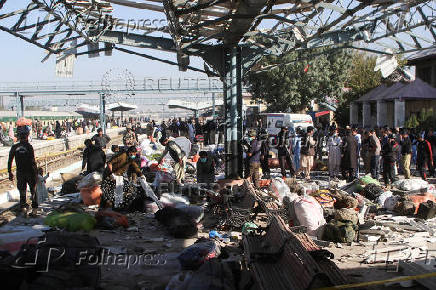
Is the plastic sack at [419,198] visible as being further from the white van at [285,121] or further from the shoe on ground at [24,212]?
the white van at [285,121]

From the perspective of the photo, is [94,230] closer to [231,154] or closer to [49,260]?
[49,260]

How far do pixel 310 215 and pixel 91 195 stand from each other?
4.95 m

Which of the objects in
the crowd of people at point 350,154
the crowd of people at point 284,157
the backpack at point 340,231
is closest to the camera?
the backpack at point 340,231

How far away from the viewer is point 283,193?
1007cm

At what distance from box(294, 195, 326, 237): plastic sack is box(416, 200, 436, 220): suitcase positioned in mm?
2431

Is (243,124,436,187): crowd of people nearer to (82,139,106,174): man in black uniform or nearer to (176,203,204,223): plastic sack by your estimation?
(176,203,204,223): plastic sack

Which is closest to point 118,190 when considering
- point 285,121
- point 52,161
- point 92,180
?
point 92,180

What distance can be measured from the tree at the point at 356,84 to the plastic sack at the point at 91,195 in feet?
85.9

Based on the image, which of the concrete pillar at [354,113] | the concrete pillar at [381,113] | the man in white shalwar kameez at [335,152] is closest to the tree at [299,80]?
the concrete pillar at [354,113]

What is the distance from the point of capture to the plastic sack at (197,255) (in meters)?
5.79

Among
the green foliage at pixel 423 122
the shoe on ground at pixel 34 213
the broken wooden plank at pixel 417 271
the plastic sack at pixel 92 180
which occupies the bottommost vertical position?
the broken wooden plank at pixel 417 271

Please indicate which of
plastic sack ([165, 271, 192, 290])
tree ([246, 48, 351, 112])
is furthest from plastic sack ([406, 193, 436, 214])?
tree ([246, 48, 351, 112])

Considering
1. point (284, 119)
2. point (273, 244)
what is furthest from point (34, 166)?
point (284, 119)

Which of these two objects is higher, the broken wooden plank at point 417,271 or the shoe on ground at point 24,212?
the shoe on ground at point 24,212
